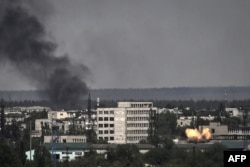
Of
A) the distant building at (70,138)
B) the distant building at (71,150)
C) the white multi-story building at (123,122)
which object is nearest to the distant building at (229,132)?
the distant building at (70,138)

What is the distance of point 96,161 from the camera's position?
74688mm

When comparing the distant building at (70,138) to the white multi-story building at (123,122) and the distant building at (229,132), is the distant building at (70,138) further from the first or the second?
the distant building at (229,132)

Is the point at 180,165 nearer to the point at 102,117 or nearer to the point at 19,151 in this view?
the point at 19,151

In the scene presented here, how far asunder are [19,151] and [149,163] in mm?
9037

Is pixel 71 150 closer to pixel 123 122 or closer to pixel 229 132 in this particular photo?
pixel 229 132

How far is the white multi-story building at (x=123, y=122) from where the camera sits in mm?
133500

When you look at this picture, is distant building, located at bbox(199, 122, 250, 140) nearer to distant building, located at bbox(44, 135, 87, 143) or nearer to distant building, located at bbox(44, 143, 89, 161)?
distant building, located at bbox(44, 135, 87, 143)

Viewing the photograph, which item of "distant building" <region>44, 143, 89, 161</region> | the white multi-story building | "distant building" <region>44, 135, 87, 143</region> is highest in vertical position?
the white multi-story building

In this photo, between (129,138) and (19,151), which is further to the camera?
(129,138)

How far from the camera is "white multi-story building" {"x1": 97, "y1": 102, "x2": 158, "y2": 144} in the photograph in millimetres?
133500

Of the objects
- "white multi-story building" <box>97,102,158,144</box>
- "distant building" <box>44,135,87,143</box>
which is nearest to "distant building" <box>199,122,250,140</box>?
"distant building" <box>44,135,87,143</box>

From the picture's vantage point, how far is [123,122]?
447ft

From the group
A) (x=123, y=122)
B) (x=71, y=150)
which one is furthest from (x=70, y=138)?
(x=71, y=150)

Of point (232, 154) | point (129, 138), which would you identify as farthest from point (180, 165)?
point (129, 138)
